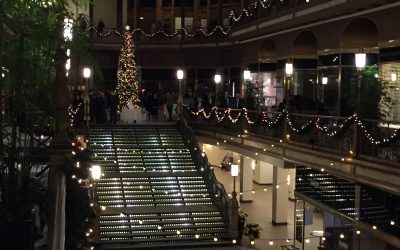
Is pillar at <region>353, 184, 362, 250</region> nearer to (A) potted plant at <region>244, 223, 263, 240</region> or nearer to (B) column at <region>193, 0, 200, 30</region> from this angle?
(A) potted plant at <region>244, 223, 263, 240</region>

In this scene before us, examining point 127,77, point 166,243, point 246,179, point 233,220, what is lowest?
point 166,243

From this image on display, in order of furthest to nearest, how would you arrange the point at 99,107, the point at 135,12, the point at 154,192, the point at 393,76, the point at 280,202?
the point at 135,12, the point at 99,107, the point at 280,202, the point at 154,192, the point at 393,76

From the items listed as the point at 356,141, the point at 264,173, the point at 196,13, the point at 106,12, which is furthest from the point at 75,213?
the point at 106,12

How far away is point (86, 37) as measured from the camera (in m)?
6.29

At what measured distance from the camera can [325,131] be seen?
50.4ft

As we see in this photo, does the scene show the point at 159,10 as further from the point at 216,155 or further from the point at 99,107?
the point at 99,107

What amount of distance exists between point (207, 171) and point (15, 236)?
17.6 meters

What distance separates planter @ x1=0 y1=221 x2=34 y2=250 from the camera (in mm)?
5156

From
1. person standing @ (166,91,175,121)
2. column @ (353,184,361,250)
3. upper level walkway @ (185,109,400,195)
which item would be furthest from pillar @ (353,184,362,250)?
person standing @ (166,91,175,121)

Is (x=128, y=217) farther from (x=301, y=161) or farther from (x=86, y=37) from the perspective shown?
(x=86, y=37)

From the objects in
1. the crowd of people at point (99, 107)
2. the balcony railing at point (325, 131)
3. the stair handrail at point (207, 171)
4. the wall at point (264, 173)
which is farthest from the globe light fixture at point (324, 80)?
the wall at point (264, 173)

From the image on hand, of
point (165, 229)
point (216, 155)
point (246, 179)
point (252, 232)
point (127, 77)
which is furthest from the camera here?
point (216, 155)

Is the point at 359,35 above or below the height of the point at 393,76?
above

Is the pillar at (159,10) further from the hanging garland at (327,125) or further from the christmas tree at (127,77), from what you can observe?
the hanging garland at (327,125)
